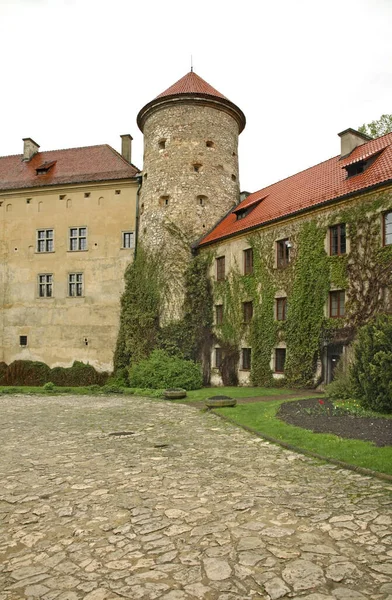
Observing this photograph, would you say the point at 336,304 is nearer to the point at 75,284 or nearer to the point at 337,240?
the point at 337,240

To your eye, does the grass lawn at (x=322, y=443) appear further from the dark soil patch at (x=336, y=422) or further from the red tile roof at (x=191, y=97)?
the red tile roof at (x=191, y=97)

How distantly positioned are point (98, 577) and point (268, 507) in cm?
252

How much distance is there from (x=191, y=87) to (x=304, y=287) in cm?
1592

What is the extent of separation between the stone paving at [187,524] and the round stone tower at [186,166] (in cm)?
1965

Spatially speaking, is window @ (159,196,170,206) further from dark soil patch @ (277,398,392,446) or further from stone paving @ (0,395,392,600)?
stone paving @ (0,395,392,600)

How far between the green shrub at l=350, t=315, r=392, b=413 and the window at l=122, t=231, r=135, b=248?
62.9 feet

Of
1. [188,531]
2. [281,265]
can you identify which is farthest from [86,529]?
[281,265]

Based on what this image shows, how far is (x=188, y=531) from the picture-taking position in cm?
527

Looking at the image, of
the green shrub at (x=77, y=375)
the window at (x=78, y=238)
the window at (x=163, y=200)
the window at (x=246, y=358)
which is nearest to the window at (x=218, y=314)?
the window at (x=246, y=358)

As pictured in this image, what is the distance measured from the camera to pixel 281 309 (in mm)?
22469

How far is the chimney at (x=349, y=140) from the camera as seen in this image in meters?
23.8

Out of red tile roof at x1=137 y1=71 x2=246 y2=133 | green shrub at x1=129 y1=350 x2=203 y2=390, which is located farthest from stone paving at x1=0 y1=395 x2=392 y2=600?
red tile roof at x1=137 y1=71 x2=246 y2=133

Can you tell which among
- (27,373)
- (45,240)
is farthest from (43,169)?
(27,373)

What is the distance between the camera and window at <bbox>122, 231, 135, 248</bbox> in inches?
1203
